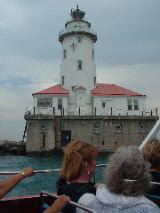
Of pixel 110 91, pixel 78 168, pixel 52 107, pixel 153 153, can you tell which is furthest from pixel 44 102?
pixel 78 168

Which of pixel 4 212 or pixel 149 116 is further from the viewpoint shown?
pixel 149 116

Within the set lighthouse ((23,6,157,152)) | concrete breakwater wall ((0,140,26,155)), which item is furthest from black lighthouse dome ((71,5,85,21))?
concrete breakwater wall ((0,140,26,155))

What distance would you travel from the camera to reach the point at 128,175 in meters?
2.95

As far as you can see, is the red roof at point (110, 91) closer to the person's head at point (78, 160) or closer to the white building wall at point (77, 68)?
the white building wall at point (77, 68)

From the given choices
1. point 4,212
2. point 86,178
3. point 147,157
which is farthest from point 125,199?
point 4,212

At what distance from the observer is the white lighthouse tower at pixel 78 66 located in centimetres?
4938

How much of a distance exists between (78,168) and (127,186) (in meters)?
0.70

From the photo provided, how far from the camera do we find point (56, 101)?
49.1 meters

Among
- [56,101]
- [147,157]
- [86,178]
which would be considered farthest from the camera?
[56,101]

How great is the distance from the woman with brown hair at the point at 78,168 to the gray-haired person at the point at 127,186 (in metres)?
0.48

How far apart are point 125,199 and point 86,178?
71 centimetres

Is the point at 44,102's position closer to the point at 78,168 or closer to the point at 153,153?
the point at 153,153

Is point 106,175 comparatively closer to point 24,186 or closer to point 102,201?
point 102,201

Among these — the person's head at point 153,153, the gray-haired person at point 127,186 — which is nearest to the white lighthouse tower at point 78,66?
the person's head at point 153,153
